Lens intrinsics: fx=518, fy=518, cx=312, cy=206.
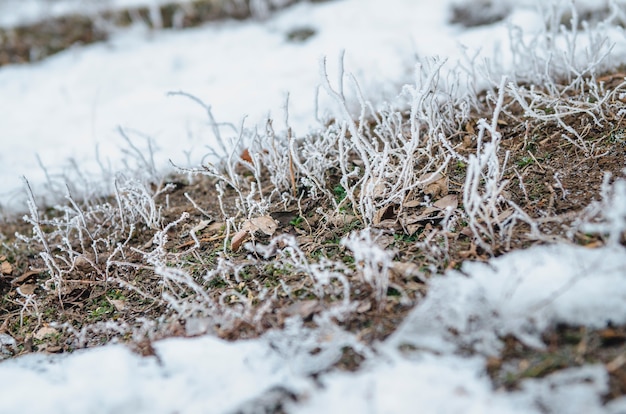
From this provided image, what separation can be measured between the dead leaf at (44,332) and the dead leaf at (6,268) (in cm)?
50

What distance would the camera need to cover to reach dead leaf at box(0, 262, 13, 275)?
217 cm

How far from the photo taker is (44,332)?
5.92 feet

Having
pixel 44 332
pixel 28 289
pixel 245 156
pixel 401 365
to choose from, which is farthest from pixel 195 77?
pixel 401 365

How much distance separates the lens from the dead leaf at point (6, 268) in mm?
2172

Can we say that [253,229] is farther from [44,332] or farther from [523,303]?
[523,303]

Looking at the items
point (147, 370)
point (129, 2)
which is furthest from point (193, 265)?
point (129, 2)

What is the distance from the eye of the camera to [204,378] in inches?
52.2

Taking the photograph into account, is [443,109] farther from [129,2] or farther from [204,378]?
[129,2]

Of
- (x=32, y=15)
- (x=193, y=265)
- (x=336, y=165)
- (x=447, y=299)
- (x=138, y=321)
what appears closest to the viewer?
(x=447, y=299)

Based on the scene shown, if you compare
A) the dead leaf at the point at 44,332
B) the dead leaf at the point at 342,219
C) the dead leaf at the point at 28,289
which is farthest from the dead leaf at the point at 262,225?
the dead leaf at the point at 28,289

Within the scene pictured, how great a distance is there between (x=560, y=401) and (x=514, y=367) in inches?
5.3

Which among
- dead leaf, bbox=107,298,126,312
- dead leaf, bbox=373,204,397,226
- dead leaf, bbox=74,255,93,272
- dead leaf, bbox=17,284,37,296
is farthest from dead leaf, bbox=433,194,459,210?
dead leaf, bbox=17,284,37,296

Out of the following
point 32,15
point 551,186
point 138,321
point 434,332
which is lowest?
point 138,321

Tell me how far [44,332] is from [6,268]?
0.56 m
